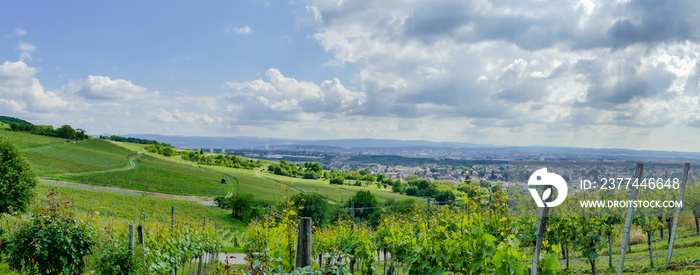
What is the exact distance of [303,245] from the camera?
11.4 ft

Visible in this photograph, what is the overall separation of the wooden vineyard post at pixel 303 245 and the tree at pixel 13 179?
13518mm

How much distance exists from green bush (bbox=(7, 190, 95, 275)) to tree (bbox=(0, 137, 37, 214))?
299 inches

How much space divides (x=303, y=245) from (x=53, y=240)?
18.1ft

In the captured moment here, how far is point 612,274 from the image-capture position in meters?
6.40

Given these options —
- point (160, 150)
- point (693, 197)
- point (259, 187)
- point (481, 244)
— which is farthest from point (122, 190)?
point (693, 197)

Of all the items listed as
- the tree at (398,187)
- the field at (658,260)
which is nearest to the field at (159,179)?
the tree at (398,187)

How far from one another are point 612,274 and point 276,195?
232 ft

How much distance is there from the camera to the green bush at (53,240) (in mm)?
6363

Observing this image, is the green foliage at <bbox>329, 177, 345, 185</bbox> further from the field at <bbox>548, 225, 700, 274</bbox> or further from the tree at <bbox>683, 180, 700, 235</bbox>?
the tree at <bbox>683, 180, 700, 235</bbox>

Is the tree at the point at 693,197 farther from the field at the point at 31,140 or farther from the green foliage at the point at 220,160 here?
the green foliage at the point at 220,160

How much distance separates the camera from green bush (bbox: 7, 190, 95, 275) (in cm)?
636

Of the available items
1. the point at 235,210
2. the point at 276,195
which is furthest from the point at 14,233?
the point at 276,195

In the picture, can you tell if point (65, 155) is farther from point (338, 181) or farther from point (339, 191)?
point (338, 181)

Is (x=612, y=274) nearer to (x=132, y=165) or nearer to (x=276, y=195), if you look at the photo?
(x=276, y=195)
